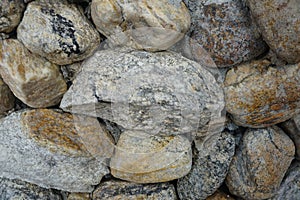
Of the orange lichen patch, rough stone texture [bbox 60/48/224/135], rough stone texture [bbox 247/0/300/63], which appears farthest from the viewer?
the orange lichen patch

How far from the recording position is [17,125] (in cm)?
145

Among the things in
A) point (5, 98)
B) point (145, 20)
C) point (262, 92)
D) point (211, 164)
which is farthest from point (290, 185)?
point (5, 98)

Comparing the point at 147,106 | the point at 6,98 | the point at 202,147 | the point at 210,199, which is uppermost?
the point at 147,106

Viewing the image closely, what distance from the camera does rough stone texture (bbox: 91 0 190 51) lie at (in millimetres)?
1250

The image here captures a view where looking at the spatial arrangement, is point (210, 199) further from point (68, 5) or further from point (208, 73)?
point (68, 5)

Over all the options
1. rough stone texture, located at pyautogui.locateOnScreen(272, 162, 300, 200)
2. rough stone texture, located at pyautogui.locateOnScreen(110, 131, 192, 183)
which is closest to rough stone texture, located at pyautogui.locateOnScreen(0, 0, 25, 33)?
rough stone texture, located at pyautogui.locateOnScreen(110, 131, 192, 183)

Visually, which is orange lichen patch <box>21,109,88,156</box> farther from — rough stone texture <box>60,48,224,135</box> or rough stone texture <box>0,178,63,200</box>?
rough stone texture <box>0,178,63,200</box>

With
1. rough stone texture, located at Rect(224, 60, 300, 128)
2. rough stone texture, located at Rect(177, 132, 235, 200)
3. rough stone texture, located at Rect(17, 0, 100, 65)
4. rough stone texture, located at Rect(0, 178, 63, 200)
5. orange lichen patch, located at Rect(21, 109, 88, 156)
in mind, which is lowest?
rough stone texture, located at Rect(0, 178, 63, 200)

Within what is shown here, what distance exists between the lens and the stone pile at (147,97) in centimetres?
129

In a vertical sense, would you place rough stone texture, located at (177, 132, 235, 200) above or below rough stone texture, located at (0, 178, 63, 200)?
above

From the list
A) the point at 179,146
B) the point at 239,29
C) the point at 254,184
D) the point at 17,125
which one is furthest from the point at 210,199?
the point at 17,125

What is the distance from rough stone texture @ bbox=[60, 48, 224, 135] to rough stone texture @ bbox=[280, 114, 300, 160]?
Answer: 0.34 m

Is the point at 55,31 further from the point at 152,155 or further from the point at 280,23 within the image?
the point at 280,23

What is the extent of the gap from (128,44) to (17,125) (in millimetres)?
520
